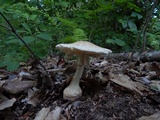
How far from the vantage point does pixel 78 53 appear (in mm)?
1466

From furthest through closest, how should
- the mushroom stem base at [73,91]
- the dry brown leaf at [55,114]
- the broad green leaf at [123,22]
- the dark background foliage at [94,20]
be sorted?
the broad green leaf at [123,22]
the dark background foliage at [94,20]
the mushroom stem base at [73,91]
the dry brown leaf at [55,114]

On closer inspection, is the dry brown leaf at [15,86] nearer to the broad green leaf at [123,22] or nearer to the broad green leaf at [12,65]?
the broad green leaf at [12,65]

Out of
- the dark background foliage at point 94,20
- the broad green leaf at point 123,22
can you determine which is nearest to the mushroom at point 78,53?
the dark background foliage at point 94,20

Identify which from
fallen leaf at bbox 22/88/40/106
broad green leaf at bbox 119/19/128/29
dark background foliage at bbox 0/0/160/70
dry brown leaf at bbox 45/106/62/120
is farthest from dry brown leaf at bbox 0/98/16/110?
broad green leaf at bbox 119/19/128/29

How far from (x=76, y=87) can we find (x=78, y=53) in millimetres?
237

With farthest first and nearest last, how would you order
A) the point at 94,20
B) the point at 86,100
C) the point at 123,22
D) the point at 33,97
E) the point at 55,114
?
the point at 94,20 < the point at 123,22 < the point at 33,97 < the point at 86,100 < the point at 55,114

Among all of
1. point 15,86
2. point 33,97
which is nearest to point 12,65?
point 15,86

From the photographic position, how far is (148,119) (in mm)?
1192

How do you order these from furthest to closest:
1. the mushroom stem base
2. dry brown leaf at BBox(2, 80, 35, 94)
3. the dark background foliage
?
the dark background foliage < dry brown leaf at BBox(2, 80, 35, 94) < the mushroom stem base

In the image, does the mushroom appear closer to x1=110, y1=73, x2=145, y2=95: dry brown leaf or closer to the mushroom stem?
the mushroom stem

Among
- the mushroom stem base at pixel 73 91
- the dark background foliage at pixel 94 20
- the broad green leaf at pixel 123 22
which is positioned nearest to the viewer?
the mushroom stem base at pixel 73 91

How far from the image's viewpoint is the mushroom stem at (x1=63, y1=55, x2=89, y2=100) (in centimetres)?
145

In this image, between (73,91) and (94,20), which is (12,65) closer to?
(73,91)

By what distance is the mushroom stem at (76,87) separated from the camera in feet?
4.74
